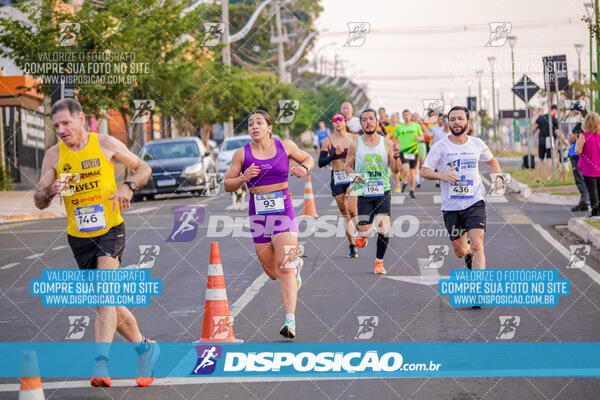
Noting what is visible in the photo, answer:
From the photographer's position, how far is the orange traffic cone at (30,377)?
512 cm

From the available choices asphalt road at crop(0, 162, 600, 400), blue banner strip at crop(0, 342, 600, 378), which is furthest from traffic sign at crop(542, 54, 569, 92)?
blue banner strip at crop(0, 342, 600, 378)

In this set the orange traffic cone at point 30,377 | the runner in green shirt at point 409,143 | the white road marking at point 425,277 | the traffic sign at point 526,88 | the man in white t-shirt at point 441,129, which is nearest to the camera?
the orange traffic cone at point 30,377

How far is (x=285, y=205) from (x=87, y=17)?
2577 centimetres

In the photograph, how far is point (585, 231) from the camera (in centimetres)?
1553

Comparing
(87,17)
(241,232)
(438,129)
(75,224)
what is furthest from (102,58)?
(75,224)

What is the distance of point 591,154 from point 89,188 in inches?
463

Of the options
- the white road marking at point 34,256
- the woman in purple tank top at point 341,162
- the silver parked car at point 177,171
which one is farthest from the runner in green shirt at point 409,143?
the white road marking at point 34,256

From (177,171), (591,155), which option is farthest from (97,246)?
(177,171)

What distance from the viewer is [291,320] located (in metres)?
8.34

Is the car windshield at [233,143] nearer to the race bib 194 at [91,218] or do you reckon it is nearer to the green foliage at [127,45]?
the green foliage at [127,45]

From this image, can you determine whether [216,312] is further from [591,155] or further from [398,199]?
[398,199]

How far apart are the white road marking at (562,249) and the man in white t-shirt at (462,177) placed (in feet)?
6.68

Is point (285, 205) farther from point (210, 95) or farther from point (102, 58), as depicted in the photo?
point (210, 95)

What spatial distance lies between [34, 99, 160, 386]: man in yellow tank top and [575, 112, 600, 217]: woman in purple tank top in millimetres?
11205
